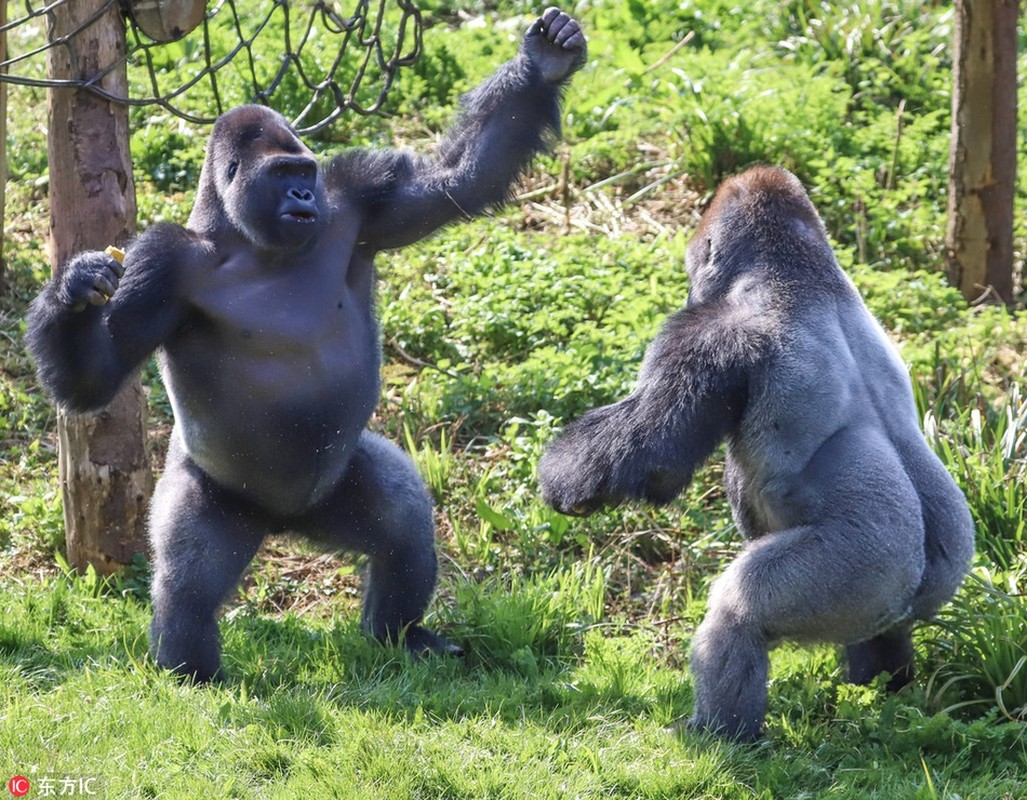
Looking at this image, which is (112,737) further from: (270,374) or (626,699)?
(626,699)

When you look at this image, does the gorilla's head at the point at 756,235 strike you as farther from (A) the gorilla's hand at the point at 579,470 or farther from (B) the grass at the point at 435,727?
(B) the grass at the point at 435,727

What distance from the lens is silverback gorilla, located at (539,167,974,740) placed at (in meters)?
3.62

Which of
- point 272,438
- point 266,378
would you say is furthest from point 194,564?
point 266,378

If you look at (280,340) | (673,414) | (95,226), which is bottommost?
(673,414)

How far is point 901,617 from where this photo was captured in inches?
146

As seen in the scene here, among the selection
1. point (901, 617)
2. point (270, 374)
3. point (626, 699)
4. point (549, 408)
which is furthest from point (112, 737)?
point (549, 408)

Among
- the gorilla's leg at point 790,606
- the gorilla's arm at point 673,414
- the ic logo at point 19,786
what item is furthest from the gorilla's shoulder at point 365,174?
the ic logo at point 19,786

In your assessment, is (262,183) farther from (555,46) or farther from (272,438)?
(555,46)

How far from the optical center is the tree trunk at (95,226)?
14.6 feet

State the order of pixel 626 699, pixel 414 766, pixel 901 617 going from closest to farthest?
pixel 414 766 < pixel 901 617 < pixel 626 699

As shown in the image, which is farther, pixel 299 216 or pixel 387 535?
pixel 387 535

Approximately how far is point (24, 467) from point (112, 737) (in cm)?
228

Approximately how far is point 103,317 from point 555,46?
5.21 ft

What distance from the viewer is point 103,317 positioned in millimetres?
3729
